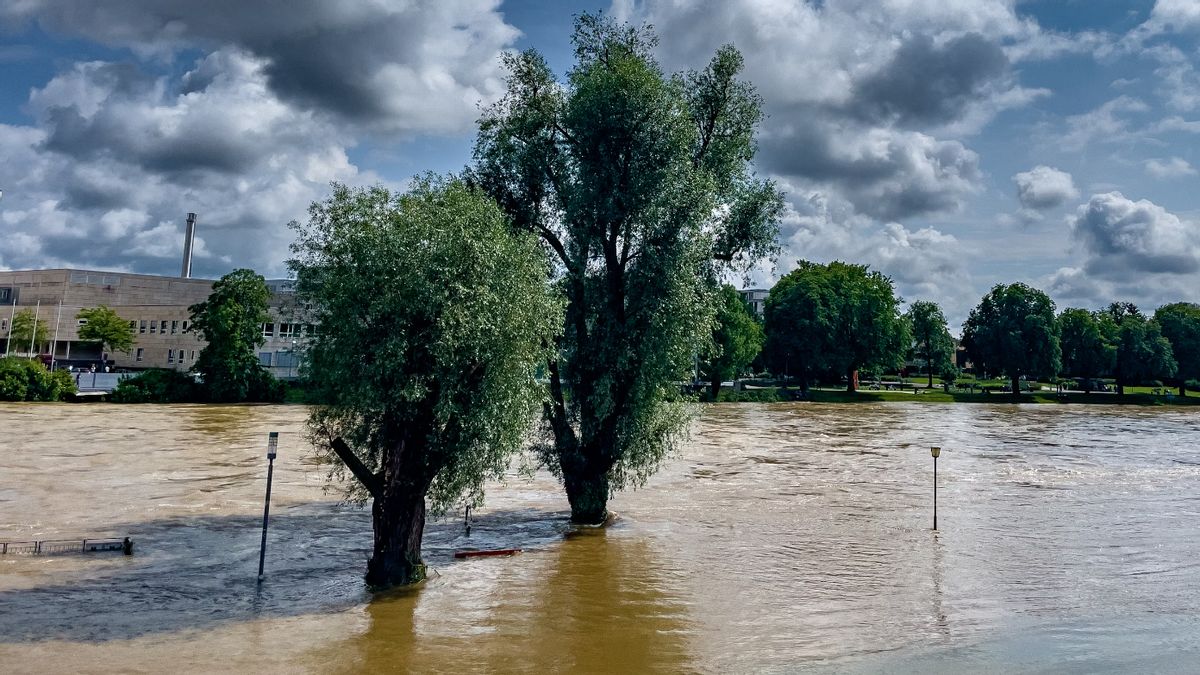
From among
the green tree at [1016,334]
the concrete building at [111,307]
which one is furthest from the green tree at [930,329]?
the concrete building at [111,307]

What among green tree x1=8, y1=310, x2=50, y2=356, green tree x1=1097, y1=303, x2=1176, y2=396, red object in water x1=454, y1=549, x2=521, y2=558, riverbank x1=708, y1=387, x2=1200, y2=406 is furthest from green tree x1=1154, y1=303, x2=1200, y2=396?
green tree x1=8, y1=310, x2=50, y2=356

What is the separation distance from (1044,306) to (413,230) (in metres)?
119

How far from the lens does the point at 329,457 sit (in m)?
17.3

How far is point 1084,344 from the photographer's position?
124 meters

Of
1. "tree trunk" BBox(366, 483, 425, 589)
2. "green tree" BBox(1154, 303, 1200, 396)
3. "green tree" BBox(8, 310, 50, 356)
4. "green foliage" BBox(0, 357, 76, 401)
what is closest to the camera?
"tree trunk" BBox(366, 483, 425, 589)

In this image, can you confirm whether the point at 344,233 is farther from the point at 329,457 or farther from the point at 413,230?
the point at 329,457

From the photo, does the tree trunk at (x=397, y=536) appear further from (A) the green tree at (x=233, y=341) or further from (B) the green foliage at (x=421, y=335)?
(A) the green tree at (x=233, y=341)

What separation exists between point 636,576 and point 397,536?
557 cm

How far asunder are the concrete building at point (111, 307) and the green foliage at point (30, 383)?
114ft

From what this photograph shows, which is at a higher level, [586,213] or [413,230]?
[586,213]

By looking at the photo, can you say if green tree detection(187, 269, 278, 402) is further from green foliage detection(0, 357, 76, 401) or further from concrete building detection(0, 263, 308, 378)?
concrete building detection(0, 263, 308, 378)

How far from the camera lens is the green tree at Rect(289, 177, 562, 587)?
1526 centimetres

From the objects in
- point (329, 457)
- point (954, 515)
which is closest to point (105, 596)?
point (329, 457)

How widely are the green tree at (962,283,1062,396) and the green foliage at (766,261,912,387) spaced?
19052mm
